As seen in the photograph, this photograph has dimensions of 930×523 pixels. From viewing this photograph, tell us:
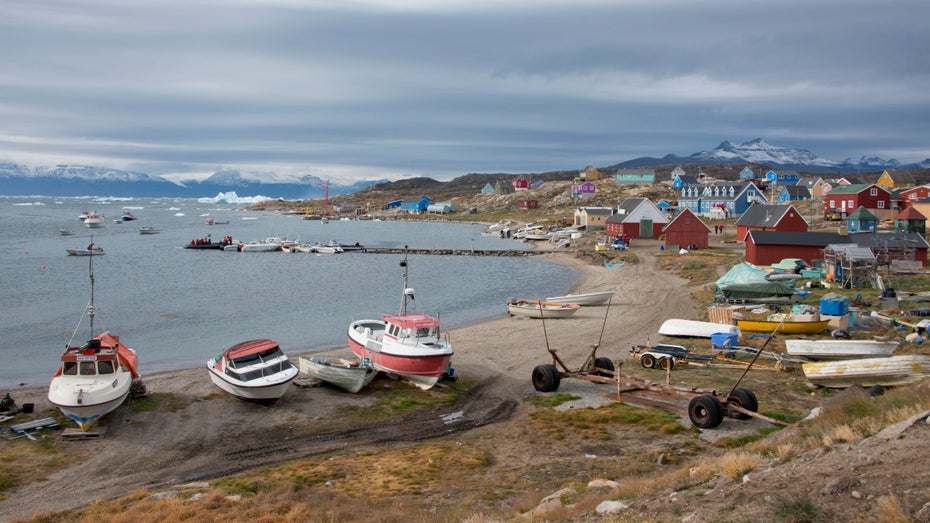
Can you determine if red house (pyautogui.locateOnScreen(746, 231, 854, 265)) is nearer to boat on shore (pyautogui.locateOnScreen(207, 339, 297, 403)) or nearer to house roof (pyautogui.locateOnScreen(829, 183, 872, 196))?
house roof (pyautogui.locateOnScreen(829, 183, 872, 196))

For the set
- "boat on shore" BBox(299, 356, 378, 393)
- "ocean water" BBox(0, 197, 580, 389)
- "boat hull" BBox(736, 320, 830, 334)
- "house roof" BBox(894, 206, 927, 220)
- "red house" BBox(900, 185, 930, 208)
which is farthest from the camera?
"red house" BBox(900, 185, 930, 208)

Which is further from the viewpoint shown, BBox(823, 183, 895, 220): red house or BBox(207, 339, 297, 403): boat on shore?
BBox(823, 183, 895, 220): red house

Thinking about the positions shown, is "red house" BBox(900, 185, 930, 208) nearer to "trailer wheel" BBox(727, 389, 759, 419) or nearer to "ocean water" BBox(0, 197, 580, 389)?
"ocean water" BBox(0, 197, 580, 389)

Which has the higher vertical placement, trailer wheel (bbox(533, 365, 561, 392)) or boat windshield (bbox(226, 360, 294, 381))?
boat windshield (bbox(226, 360, 294, 381))

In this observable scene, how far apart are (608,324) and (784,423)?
20.0 metres

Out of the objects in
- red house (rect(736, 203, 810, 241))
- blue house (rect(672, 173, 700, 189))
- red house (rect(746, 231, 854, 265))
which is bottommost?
red house (rect(746, 231, 854, 265))

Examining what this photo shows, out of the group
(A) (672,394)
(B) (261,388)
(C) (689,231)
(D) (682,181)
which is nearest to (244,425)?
(B) (261,388)

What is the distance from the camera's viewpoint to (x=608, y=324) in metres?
38.4

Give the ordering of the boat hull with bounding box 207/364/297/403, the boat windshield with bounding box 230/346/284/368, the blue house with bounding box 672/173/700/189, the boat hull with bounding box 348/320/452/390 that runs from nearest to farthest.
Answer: the boat hull with bounding box 207/364/297/403, the boat windshield with bounding box 230/346/284/368, the boat hull with bounding box 348/320/452/390, the blue house with bounding box 672/173/700/189

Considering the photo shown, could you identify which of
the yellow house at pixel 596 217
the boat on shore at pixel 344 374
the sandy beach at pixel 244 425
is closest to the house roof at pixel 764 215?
the yellow house at pixel 596 217

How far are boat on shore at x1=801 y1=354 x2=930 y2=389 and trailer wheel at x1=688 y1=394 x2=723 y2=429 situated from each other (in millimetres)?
5431

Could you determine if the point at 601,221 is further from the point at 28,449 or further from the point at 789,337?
the point at 28,449

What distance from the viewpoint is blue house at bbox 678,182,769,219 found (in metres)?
105

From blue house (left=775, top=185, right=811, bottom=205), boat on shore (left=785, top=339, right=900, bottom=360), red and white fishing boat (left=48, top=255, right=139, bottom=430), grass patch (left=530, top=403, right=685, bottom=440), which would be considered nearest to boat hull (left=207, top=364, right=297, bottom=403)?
red and white fishing boat (left=48, top=255, right=139, bottom=430)
